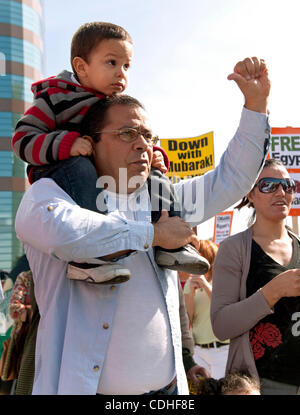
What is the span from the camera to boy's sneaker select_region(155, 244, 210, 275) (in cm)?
199

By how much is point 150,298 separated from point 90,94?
0.94 metres

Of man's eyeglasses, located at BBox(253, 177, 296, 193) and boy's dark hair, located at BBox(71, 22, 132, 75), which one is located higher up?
boy's dark hair, located at BBox(71, 22, 132, 75)

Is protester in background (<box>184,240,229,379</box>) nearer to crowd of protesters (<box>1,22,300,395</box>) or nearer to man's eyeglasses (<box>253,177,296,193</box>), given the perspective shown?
man's eyeglasses (<box>253,177,296,193</box>)

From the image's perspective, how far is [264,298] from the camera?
2.81 m

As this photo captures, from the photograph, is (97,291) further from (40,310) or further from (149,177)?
(149,177)

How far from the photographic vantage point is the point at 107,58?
2338 millimetres

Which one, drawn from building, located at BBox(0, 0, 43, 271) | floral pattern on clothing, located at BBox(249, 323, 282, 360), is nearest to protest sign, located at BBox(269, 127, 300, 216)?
floral pattern on clothing, located at BBox(249, 323, 282, 360)

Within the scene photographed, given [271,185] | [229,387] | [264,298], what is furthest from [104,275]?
[271,185]

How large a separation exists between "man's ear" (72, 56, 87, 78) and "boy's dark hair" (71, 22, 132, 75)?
0.02 metres

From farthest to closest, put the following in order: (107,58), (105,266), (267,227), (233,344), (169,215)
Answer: (267,227) → (233,344) → (107,58) → (169,215) → (105,266)

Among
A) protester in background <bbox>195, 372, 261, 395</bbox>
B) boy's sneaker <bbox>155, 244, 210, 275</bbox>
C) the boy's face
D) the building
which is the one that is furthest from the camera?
the building

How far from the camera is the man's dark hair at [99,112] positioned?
2.15 metres

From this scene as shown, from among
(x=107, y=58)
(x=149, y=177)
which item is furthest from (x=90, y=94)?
(x=149, y=177)

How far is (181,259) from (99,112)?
73cm
